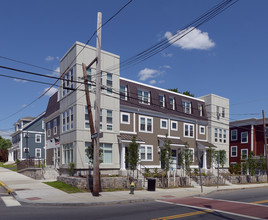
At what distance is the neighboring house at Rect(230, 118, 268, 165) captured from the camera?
47469 millimetres

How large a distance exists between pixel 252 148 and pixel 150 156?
24065 millimetres

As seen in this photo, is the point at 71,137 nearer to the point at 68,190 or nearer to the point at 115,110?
the point at 115,110

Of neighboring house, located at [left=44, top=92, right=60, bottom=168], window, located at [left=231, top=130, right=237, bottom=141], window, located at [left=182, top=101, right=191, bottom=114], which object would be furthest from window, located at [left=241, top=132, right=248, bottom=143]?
neighboring house, located at [left=44, top=92, right=60, bottom=168]

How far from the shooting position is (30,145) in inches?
1911

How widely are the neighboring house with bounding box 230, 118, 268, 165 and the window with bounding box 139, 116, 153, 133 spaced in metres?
20.7

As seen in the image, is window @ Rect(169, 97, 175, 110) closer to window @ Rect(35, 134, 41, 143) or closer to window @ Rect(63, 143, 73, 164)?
window @ Rect(63, 143, 73, 164)

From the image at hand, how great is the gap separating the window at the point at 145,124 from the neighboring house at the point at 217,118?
10.6 meters

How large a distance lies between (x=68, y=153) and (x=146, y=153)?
8.29m

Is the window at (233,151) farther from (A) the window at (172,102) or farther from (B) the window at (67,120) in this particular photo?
(B) the window at (67,120)

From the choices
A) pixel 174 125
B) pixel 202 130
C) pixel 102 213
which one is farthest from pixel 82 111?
pixel 202 130

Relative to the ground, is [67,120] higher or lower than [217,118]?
lower

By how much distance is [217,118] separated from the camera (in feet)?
129

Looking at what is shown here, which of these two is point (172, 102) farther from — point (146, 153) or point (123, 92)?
point (123, 92)

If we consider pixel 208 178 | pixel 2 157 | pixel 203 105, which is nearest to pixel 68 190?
pixel 208 178
